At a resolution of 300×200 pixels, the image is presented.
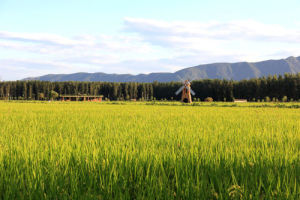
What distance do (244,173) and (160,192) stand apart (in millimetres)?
1335

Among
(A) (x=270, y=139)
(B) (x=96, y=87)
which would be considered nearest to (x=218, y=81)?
(B) (x=96, y=87)

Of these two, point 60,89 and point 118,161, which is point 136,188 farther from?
point 60,89

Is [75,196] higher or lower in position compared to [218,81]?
Result: lower

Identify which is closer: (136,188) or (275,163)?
(136,188)

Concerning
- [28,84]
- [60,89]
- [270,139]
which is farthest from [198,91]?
[270,139]

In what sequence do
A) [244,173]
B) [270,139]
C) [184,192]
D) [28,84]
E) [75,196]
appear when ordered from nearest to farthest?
1. [75,196]
2. [184,192]
3. [244,173]
4. [270,139]
5. [28,84]

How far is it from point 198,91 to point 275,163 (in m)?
105

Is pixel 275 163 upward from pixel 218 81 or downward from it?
downward

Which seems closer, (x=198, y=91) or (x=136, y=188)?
(x=136, y=188)

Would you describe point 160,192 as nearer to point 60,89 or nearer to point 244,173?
point 244,173

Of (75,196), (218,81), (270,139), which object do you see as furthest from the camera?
(218,81)

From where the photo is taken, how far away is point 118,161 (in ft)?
11.6

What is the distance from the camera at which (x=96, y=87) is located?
124062mm

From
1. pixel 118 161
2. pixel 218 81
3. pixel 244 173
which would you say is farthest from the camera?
pixel 218 81
